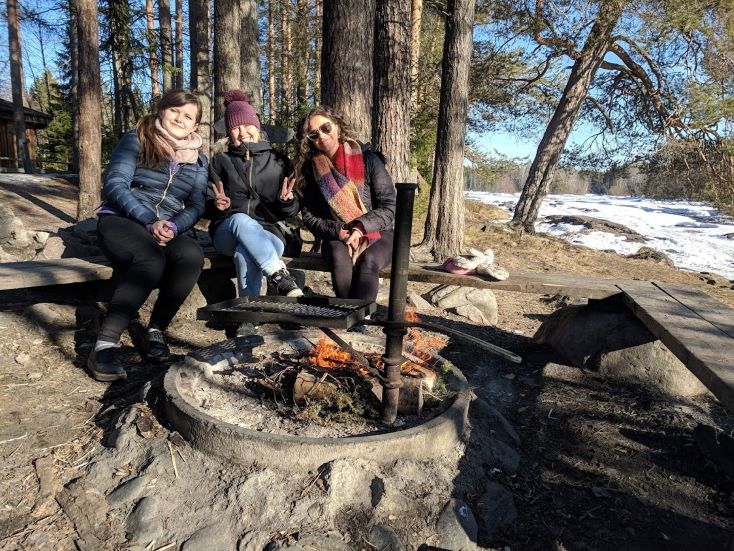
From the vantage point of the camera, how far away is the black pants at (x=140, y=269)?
312 cm

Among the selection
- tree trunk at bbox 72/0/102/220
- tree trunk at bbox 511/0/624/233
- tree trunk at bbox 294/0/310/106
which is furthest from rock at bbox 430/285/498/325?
tree trunk at bbox 294/0/310/106

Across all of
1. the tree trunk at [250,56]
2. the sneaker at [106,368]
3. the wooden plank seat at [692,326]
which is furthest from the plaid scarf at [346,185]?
the tree trunk at [250,56]

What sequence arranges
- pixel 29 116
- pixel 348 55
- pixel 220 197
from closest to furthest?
1. pixel 220 197
2. pixel 348 55
3. pixel 29 116

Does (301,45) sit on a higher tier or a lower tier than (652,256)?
higher

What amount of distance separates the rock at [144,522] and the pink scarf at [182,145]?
218 cm

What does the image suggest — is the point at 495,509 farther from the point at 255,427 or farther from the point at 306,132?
the point at 306,132

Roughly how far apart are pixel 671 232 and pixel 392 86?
471 inches

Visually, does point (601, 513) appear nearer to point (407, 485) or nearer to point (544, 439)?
point (544, 439)

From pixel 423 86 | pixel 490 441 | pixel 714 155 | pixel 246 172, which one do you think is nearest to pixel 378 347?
pixel 490 441

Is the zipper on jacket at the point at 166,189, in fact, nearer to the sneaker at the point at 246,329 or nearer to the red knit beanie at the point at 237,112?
the red knit beanie at the point at 237,112

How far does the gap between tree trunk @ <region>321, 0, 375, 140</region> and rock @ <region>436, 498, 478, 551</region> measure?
318 cm

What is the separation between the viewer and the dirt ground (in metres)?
2.00

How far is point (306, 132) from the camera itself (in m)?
3.62

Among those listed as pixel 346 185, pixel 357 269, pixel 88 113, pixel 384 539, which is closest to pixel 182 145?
pixel 346 185
